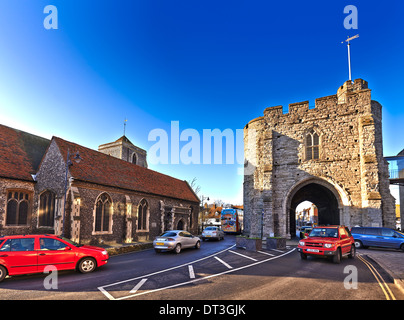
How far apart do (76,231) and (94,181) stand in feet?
12.1

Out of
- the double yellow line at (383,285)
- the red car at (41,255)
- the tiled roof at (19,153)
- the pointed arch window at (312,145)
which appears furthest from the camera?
the pointed arch window at (312,145)

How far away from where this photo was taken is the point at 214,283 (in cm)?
818

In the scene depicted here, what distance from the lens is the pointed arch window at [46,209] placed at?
18.3m

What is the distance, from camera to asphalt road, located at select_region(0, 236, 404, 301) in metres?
6.89

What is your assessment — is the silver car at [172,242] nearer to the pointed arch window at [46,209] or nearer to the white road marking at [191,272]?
the white road marking at [191,272]

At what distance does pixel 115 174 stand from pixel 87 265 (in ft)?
41.5

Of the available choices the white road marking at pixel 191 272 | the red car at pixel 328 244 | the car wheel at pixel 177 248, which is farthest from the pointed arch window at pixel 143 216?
the red car at pixel 328 244

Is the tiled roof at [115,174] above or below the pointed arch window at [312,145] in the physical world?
below

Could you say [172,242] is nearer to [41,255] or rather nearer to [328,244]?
[41,255]

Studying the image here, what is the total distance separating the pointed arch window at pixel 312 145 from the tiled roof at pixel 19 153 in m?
23.9

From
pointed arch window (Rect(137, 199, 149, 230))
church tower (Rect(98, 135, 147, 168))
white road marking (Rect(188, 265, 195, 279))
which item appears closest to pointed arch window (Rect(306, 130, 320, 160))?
pointed arch window (Rect(137, 199, 149, 230))

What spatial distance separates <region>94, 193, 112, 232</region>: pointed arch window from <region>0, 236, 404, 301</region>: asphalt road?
8.43 meters

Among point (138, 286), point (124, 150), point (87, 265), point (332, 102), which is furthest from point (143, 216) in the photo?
point (332, 102)

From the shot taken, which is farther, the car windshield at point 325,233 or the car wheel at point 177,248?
the car wheel at point 177,248
